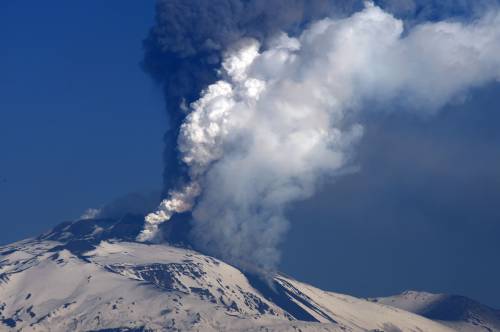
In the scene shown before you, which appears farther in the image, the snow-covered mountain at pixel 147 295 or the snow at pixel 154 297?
the snow-covered mountain at pixel 147 295

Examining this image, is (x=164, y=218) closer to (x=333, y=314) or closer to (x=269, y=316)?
(x=269, y=316)

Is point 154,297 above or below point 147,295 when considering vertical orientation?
below

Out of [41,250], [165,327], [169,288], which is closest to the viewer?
[165,327]

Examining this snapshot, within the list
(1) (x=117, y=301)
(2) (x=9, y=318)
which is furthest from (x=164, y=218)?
(2) (x=9, y=318)

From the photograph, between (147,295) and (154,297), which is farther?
(147,295)

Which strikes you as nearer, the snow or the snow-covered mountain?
the snow

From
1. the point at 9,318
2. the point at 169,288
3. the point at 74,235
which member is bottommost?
the point at 9,318

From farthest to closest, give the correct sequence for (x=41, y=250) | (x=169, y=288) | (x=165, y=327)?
(x=41, y=250), (x=169, y=288), (x=165, y=327)

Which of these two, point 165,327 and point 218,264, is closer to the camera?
point 165,327
